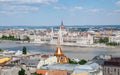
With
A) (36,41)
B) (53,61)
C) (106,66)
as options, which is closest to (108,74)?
(106,66)

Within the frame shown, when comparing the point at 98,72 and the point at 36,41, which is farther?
the point at 36,41

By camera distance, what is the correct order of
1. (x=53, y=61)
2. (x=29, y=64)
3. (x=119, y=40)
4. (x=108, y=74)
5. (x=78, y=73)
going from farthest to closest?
(x=119, y=40)
(x=53, y=61)
(x=29, y=64)
(x=108, y=74)
(x=78, y=73)

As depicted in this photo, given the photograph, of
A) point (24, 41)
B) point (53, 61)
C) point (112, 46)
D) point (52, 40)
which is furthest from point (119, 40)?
point (53, 61)

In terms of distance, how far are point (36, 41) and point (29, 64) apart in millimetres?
19133

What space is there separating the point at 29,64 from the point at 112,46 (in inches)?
555

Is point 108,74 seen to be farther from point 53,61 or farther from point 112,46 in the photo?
point 112,46

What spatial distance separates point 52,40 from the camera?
92.4 feet

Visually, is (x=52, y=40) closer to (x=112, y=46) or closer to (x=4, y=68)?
(x=112, y=46)

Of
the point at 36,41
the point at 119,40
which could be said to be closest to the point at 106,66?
the point at 119,40

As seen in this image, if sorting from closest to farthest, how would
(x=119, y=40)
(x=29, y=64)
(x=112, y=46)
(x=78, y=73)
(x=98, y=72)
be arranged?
(x=78, y=73) → (x=98, y=72) → (x=29, y=64) → (x=112, y=46) → (x=119, y=40)

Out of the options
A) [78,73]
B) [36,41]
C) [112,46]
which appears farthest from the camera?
[36,41]

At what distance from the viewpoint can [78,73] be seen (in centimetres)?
838

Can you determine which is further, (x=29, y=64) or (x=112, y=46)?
(x=112, y=46)

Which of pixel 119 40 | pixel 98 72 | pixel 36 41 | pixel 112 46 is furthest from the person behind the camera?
pixel 36 41
